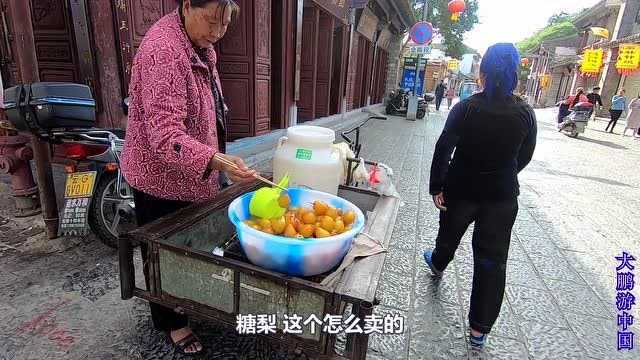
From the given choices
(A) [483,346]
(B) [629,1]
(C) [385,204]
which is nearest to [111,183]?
(C) [385,204]

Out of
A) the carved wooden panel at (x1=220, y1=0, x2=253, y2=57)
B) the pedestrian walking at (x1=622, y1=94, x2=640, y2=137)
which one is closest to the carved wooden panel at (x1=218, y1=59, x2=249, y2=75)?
the carved wooden panel at (x1=220, y1=0, x2=253, y2=57)

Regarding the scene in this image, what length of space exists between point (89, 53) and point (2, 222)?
172 cm

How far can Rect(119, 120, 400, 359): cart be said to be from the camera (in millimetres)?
1042

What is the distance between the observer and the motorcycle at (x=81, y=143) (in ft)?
7.44

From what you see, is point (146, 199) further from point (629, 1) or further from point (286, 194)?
point (629, 1)

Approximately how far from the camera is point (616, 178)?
6605 mm

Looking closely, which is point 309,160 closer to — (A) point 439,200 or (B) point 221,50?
(A) point 439,200

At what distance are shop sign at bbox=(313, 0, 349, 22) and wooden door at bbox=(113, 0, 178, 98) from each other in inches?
177

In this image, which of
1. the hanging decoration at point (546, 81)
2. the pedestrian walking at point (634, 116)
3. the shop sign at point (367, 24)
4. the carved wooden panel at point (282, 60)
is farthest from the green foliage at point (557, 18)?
the carved wooden panel at point (282, 60)

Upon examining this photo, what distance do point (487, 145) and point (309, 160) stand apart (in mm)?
1014

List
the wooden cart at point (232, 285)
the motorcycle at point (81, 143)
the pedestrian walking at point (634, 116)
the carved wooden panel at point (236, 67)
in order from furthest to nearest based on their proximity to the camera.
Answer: the pedestrian walking at point (634, 116)
the carved wooden panel at point (236, 67)
the motorcycle at point (81, 143)
the wooden cart at point (232, 285)

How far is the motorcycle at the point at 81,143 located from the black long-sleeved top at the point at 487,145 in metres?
2.23

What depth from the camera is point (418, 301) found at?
2467mm

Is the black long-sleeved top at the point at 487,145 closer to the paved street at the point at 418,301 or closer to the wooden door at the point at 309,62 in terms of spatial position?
the paved street at the point at 418,301
